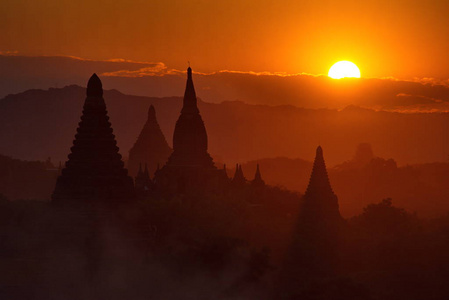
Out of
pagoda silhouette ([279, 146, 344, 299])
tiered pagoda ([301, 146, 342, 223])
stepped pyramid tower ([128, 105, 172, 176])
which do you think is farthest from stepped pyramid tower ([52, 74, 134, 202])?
stepped pyramid tower ([128, 105, 172, 176])

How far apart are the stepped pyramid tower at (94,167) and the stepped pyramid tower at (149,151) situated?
6050 cm

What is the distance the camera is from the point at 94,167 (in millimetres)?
70688

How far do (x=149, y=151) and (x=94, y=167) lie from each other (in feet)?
218

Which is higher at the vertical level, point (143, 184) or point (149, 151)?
point (143, 184)

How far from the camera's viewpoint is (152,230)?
7112cm

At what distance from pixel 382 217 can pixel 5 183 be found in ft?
164

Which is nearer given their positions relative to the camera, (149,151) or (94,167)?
(94,167)

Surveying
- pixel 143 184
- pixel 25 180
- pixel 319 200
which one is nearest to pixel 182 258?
pixel 319 200

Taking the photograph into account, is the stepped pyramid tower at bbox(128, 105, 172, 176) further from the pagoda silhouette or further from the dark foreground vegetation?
the dark foreground vegetation

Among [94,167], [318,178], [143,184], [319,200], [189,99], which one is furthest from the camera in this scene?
[189,99]

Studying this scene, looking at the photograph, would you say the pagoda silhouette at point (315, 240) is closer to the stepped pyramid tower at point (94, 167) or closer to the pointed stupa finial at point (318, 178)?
the pointed stupa finial at point (318, 178)

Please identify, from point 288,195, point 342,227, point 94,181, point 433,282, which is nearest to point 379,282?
point 433,282

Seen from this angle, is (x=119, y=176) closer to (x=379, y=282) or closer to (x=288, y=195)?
(x=379, y=282)

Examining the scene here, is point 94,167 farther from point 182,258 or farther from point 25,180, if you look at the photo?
point 25,180
